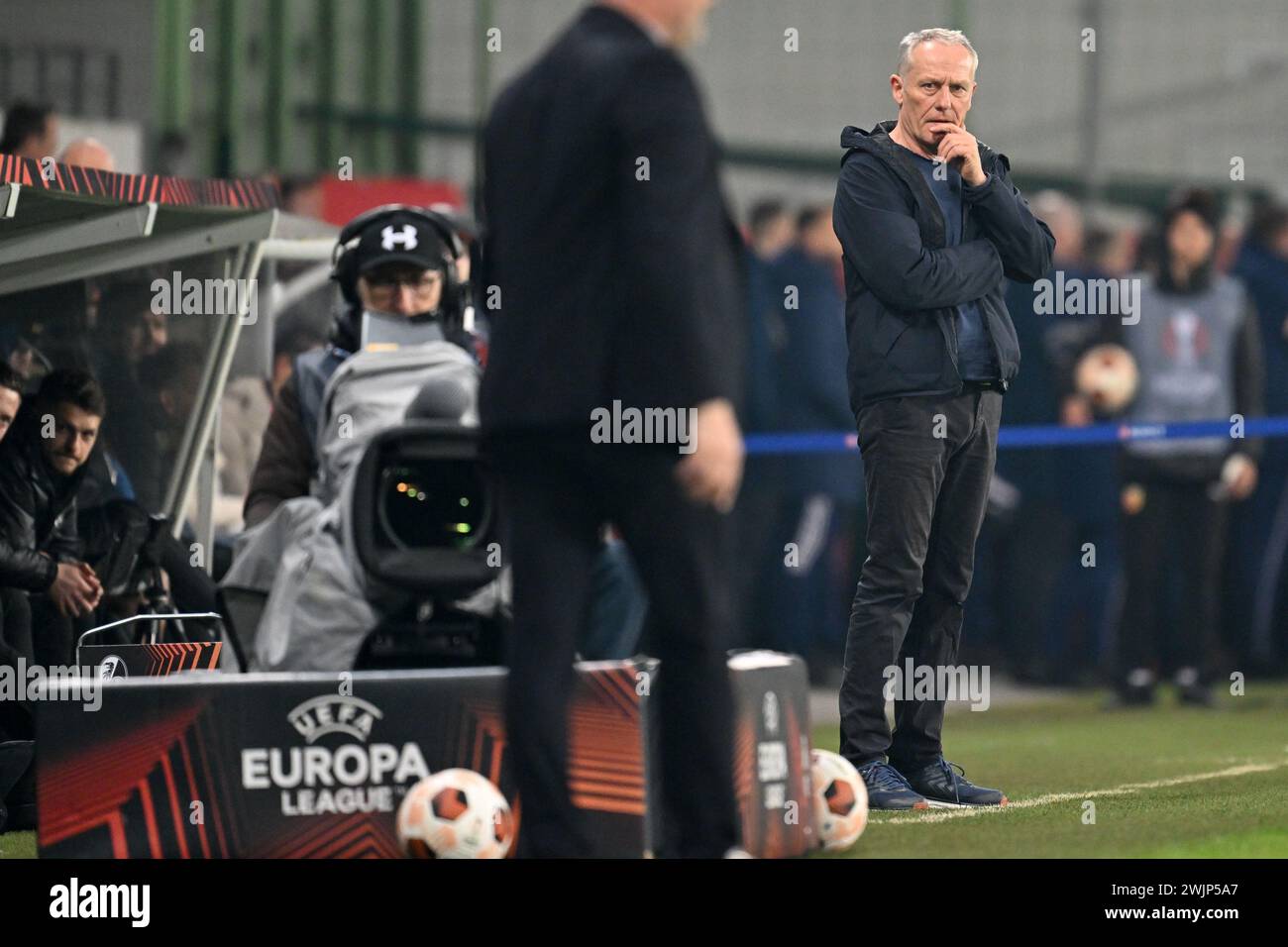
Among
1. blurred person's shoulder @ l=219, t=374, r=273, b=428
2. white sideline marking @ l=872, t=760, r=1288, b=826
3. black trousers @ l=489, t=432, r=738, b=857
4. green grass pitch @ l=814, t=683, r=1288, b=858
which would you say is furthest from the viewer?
blurred person's shoulder @ l=219, t=374, r=273, b=428

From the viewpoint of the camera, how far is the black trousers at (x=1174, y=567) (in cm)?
1141

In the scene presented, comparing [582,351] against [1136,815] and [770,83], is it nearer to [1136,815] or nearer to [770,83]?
[1136,815]

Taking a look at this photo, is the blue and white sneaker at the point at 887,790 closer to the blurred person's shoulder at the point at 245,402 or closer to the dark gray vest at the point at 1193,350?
the blurred person's shoulder at the point at 245,402

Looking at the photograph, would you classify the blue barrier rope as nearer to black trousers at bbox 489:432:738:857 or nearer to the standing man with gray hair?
the standing man with gray hair

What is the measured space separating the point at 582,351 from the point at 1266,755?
4.71m

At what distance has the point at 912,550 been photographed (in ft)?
22.0

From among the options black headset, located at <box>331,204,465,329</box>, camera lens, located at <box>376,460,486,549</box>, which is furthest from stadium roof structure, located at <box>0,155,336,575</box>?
camera lens, located at <box>376,460,486,549</box>

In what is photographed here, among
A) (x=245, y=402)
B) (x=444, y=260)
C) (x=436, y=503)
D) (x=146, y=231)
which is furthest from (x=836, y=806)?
(x=245, y=402)

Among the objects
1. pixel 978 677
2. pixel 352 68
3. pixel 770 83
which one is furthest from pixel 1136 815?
pixel 352 68

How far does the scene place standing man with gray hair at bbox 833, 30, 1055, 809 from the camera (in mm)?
6699

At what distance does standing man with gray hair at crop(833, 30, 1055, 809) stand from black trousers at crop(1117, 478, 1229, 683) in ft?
15.4

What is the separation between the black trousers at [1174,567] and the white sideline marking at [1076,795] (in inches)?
121

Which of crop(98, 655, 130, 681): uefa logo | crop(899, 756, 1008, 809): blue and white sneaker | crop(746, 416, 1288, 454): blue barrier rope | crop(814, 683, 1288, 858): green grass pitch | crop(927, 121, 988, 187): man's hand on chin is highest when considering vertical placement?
crop(927, 121, 988, 187): man's hand on chin

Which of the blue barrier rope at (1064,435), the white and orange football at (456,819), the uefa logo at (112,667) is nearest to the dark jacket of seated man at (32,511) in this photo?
the uefa logo at (112,667)
